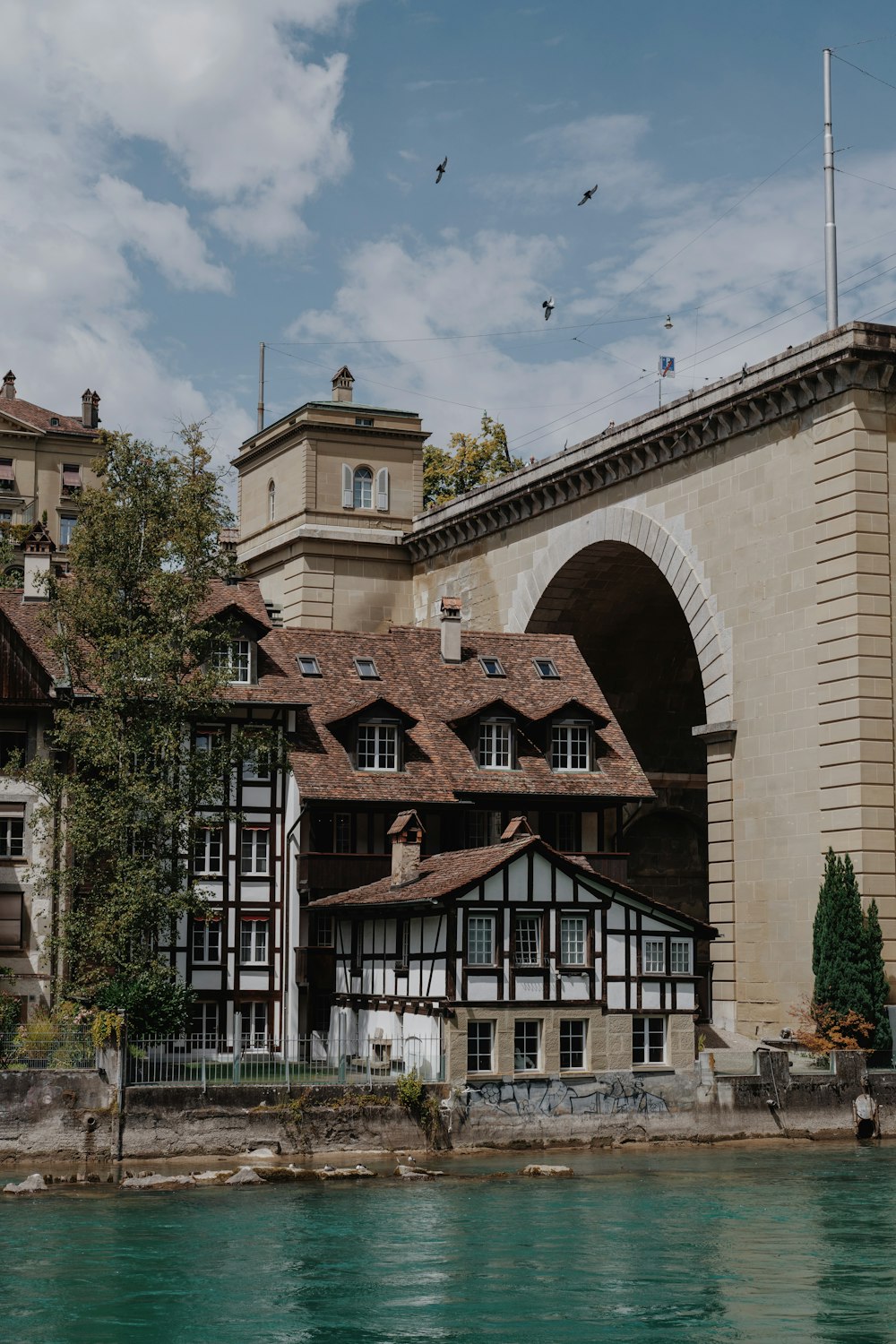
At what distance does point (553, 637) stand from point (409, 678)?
17.0 ft

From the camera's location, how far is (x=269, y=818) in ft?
157

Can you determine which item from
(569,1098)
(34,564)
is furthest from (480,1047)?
(34,564)

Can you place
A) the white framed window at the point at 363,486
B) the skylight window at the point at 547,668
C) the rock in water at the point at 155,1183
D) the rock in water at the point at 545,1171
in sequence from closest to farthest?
the rock in water at the point at 155,1183
the rock in water at the point at 545,1171
the skylight window at the point at 547,668
the white framed window at the point at 363,486

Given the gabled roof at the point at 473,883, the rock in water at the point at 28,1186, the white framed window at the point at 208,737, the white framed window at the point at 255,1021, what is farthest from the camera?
the white framed window at the point at 208,737

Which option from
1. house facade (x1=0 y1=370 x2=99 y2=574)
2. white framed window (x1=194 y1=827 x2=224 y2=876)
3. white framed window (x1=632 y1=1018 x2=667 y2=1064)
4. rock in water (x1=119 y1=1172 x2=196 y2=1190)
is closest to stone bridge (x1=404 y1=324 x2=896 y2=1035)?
white framed window (x1=632 y1=1018 x2=667 y2=1064)

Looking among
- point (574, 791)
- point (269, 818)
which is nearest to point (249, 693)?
point (269, 818)

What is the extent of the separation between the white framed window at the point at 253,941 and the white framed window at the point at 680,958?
960cm

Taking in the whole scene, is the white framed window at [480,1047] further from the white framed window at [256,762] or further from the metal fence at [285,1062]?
the white framed window at [256,762]

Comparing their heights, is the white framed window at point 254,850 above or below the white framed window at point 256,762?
below

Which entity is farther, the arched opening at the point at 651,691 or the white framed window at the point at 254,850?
the arched opening at the point at 651,691

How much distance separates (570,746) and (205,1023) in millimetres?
11861

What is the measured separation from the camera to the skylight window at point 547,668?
5441 centimetres

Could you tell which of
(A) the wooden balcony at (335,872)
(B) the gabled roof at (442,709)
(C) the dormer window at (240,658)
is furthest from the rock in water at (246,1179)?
(C) the dormer window at (240,658)

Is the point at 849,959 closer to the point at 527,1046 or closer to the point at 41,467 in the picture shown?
the point at 527,1046
